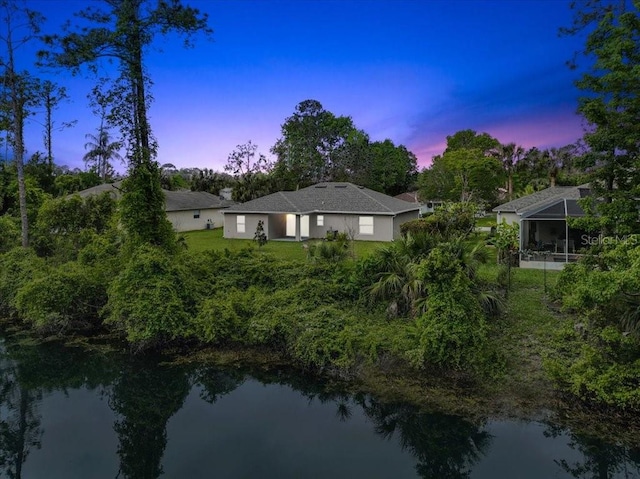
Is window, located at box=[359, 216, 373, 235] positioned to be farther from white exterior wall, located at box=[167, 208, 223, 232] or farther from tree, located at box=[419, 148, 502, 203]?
tree, located at box=[419, 148, 502, 203]

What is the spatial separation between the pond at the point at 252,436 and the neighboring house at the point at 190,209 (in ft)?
88.3

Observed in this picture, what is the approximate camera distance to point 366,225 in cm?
3120

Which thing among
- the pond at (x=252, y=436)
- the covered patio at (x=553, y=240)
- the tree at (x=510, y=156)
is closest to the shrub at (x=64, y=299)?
the pond at (x=252, y=436)

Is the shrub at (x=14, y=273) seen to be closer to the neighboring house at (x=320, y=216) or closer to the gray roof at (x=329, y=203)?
the neighboring house at (x=320, y=216)

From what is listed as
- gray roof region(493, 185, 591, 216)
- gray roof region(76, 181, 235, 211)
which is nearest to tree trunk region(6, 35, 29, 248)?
gray roof region(76, 181, 235, 211)

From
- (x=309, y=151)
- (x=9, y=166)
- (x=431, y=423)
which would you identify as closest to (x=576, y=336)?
(x=431, y=423)

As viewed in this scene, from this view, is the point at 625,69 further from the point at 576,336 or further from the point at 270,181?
the point at 270,181

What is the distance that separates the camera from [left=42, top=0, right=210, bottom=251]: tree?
49.8 ft

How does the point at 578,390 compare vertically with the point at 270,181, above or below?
below

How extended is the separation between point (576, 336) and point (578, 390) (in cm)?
227

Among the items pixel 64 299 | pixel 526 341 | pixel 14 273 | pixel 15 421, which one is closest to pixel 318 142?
pixel 14 273

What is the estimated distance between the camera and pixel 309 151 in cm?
6209

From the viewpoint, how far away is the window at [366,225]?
31078 millimetres

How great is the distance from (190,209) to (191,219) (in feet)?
3.33
